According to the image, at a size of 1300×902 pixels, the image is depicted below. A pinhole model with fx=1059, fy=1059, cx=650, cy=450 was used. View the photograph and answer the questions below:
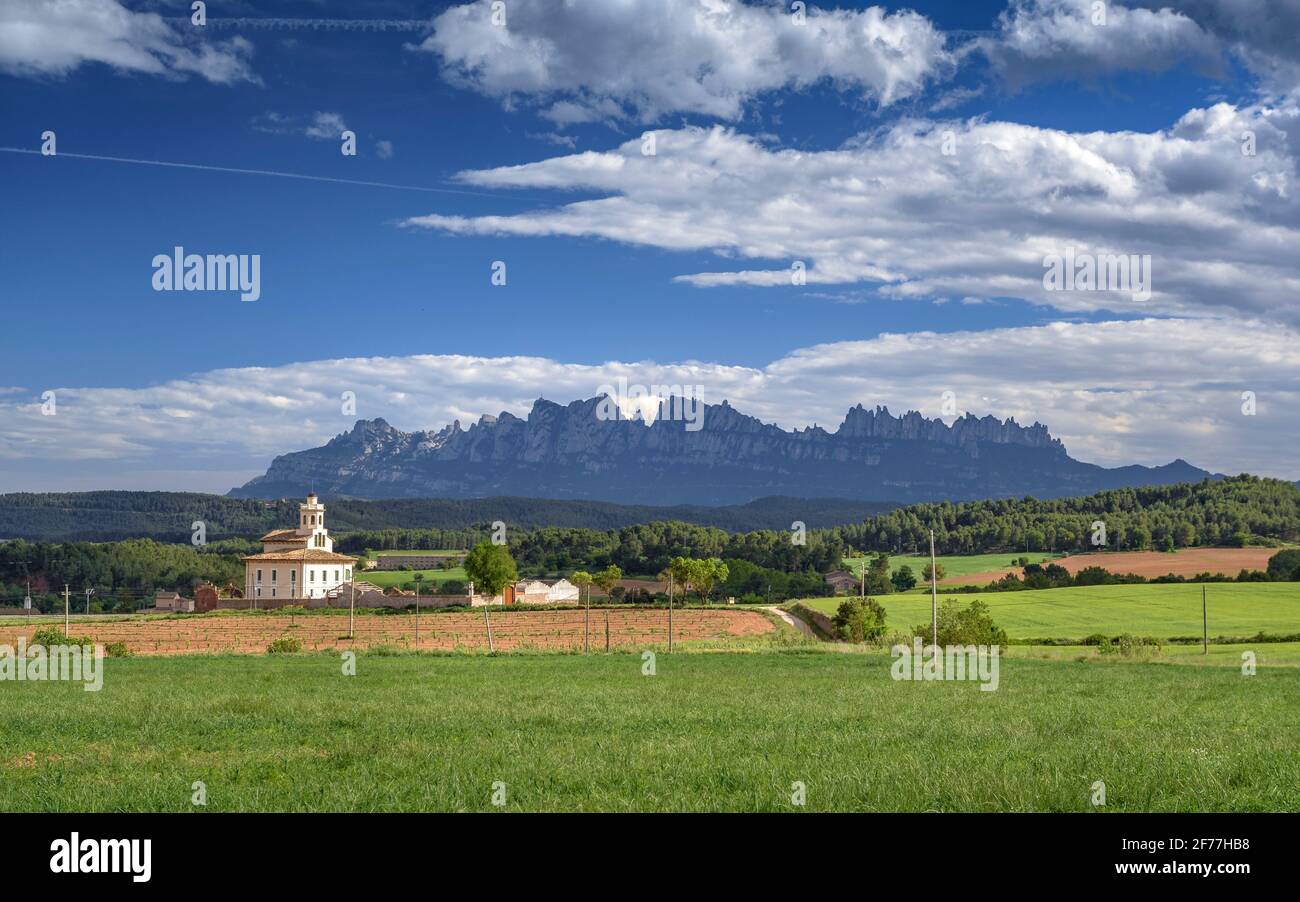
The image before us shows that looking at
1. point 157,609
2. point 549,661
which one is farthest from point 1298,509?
point 157,609

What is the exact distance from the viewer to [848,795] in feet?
41.2

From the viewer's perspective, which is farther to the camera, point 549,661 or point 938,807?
point 549,661

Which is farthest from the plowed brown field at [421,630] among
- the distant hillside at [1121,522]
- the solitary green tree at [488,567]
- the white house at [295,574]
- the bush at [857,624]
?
the distant hillside at [1121,522]

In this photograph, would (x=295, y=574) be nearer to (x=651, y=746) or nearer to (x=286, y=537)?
(x=286, y=537)

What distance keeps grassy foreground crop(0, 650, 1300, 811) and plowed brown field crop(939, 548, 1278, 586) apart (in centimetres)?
10365

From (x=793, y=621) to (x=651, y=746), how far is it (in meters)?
85.4

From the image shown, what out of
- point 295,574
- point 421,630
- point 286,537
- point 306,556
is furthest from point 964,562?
point 286,537

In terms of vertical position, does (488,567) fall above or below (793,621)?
above

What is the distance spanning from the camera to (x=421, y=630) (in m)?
90.9

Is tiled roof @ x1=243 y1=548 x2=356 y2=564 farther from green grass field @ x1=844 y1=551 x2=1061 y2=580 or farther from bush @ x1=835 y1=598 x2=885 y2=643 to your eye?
bush @ x1=835 y1=598 x2=885 y2=643

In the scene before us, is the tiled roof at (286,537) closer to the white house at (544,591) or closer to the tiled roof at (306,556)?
the tiled roof at (306,556)

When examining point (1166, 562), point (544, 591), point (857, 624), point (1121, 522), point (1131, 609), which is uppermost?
point (1121, 522)
